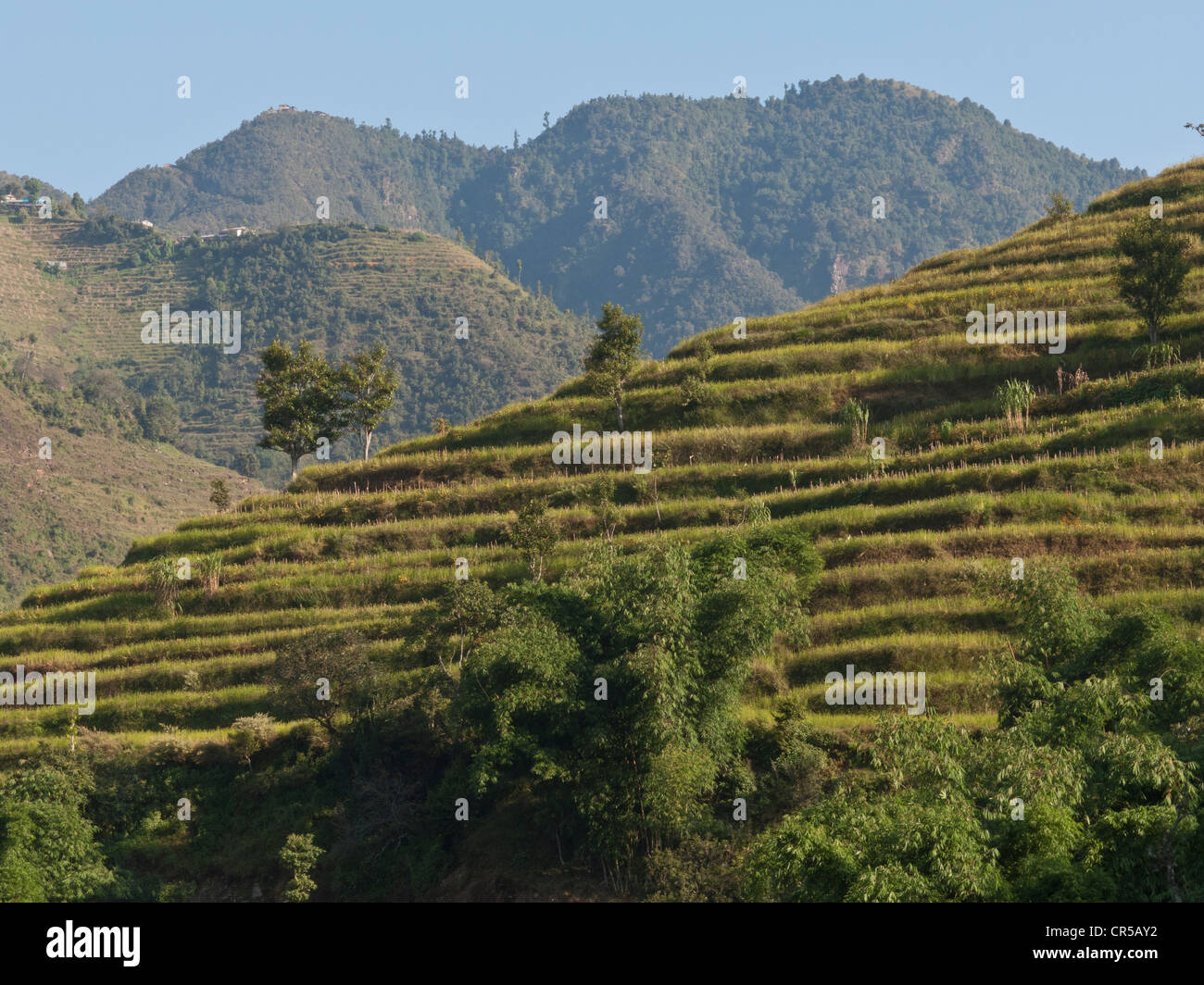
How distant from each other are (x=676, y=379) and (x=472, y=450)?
32.8 ft

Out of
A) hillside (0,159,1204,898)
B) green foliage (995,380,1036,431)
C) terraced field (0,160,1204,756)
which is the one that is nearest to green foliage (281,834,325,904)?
hillside (0,159,1204,898)

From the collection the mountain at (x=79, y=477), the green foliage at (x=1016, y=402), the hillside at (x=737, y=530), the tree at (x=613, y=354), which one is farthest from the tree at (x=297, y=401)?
the mountain at (x=79, y=477)

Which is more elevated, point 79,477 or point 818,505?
point 79,477

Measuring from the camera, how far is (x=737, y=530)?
37.9 m

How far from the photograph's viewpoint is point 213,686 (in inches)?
1608

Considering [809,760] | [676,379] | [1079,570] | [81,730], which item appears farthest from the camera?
[676,379]

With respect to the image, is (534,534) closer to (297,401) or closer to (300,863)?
(300,863)

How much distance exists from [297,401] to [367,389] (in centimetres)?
391

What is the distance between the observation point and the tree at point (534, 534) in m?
39.9

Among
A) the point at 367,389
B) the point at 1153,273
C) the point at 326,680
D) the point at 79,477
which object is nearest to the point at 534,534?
the point at 326,680

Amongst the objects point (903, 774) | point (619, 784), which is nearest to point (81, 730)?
point (619, 784)

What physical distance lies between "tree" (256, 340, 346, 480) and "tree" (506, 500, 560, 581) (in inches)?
931

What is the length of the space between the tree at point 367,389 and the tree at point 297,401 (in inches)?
23.8
